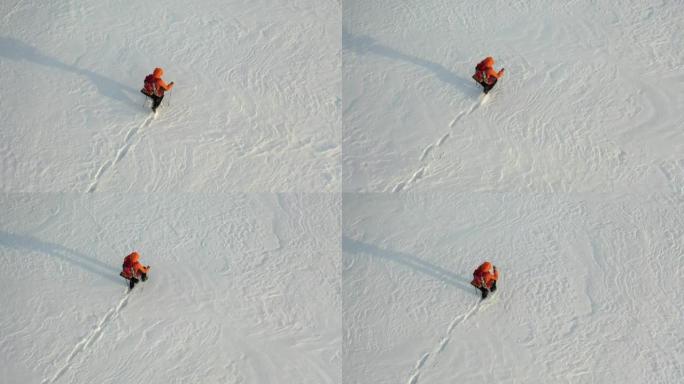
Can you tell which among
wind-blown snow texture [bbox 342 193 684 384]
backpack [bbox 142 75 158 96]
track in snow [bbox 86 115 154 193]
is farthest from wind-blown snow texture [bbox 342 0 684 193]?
track in snow [bbox 86 115 154 193]

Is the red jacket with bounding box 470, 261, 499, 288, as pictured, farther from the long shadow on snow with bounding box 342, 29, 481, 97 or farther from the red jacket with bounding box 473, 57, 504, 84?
the long shadow on snow with bounding box 342, 29, 481, 97

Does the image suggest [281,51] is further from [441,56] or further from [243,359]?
[243,359]

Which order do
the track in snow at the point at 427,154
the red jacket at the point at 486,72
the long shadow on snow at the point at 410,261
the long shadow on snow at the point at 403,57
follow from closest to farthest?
the long shadow on snow at the point at 410,261
the track in snow at the point at 427,154
the red jacket at the point at 486,72
the long shadow on snow at the point at 403,57

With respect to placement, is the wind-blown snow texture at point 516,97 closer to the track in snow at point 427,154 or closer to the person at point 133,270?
the track in snow at point 427,154

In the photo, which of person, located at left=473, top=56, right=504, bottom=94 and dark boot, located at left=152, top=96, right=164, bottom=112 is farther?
dark boot, located at left=152, top=96, right=164, bottom=112

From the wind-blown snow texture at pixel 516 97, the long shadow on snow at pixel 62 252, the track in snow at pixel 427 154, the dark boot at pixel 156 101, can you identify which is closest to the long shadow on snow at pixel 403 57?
the wind-blown snow texture at pixel 516 97

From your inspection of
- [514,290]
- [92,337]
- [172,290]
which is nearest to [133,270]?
[172,290]
